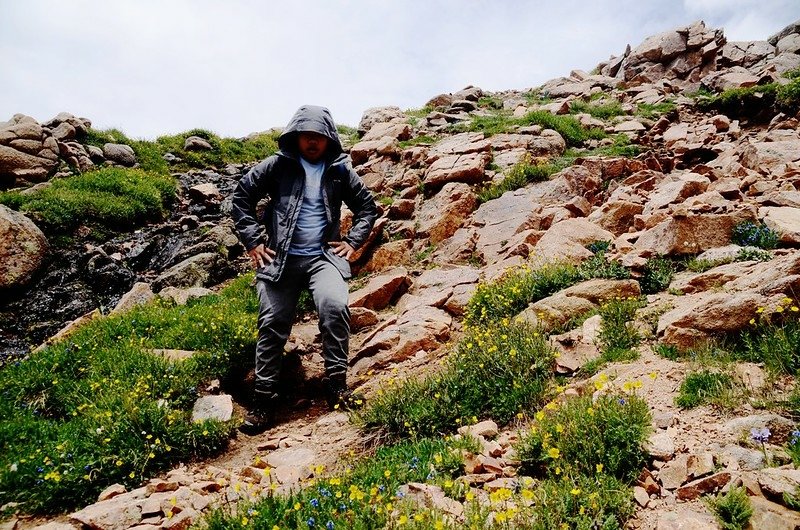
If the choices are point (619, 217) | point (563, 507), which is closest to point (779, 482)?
point (563, 507)

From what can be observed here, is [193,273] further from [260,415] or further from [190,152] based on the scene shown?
[190,152]

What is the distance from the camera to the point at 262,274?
6004 mm

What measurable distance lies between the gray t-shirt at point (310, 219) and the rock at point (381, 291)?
263cm

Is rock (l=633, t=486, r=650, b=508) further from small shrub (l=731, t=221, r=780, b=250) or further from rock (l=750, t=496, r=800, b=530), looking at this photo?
small shrub (l=731, t=221, r=780, b=250)

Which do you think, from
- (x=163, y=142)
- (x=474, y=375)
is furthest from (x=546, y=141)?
(x=163, y=142)

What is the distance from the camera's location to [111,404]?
209 inches

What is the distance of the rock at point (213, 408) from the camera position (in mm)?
5434

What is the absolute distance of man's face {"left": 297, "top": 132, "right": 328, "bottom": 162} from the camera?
20.8 feet

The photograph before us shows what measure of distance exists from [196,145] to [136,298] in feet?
46.2

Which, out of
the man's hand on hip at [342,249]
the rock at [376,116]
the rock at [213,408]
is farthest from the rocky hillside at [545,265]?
the rock at [376,116]

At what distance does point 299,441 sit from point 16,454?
2.84m

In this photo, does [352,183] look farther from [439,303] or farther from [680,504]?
[680,504]

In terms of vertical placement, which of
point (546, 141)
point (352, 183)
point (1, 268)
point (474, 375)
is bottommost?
point (474, 375)

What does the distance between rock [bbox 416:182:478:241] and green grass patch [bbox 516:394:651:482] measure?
6.93 meters
